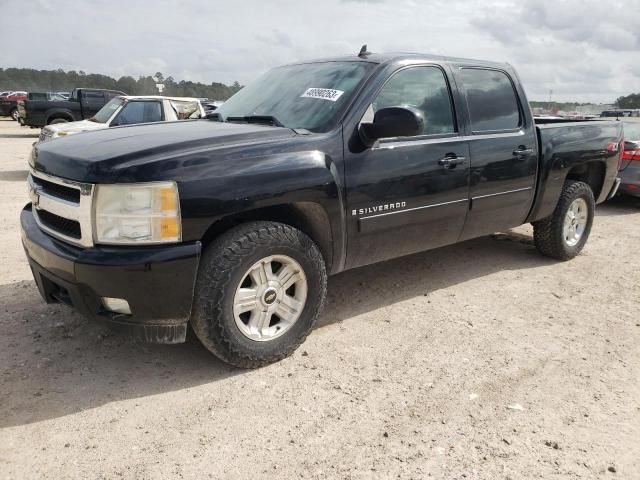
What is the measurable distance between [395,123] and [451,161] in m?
0.88

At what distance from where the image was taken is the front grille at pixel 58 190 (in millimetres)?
2801

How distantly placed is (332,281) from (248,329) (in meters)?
1.72

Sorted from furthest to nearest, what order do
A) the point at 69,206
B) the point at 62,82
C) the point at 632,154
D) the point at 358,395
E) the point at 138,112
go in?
the point at 62,82 → the point at 138,112 → the point at 632,154 → the point at 358,395 → the point at 69,206

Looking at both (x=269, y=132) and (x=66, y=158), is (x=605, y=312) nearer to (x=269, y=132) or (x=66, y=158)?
(x=269, y=132)

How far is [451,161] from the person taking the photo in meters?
3.97

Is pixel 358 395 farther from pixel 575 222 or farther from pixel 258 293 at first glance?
pixel 575 222

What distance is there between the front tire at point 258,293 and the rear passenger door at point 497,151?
1.69m

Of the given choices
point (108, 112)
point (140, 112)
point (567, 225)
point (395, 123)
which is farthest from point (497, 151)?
point (108, 112)

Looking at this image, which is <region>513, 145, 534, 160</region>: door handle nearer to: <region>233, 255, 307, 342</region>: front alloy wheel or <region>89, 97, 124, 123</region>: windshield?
<region>233, 255, 307, 342</region>: front alloy wheel

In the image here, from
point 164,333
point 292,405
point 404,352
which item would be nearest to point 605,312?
point 404,352

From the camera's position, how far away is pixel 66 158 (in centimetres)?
287

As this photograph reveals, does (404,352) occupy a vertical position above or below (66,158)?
below

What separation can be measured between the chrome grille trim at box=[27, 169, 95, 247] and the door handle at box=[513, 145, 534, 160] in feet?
11.2

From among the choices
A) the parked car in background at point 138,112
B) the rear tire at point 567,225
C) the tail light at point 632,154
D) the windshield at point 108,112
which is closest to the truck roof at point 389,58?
the rear tire at point 567,225
